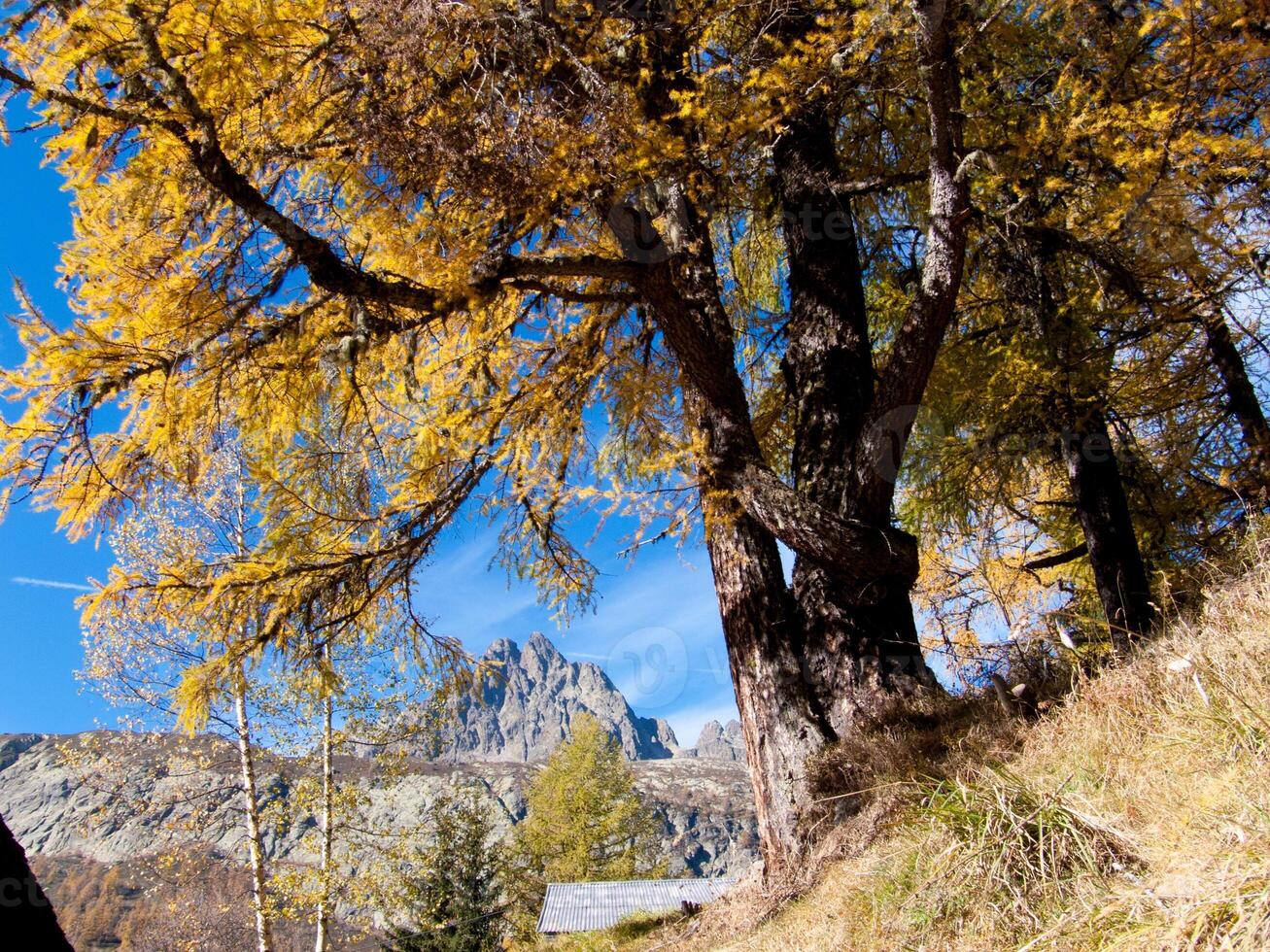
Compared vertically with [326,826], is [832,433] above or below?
above

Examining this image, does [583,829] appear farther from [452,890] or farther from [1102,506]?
[1102,506]

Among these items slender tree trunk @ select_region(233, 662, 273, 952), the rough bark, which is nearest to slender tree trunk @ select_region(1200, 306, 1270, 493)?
the rough bark

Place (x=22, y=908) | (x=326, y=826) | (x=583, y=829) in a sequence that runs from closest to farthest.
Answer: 1. (x=22, y=908)
2. (x=326, y=826)
3. (x=583, y=829)

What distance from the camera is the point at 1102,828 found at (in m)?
2.12

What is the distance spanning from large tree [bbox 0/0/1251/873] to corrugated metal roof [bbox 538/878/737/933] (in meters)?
13.6

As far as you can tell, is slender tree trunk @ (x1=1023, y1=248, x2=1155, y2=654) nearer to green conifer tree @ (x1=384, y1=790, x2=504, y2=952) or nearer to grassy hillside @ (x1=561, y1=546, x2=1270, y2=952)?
grassy hillside @ (x1=561, y1=546, x2=1270, y2=952)

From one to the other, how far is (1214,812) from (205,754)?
13893 millimetres

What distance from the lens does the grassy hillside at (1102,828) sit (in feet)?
5.58

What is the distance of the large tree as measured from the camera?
3.53 meters

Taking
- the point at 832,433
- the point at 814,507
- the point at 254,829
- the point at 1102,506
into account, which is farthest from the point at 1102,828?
the point at 254,829

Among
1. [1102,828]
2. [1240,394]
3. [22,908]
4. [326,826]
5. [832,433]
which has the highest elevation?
[1240,394]

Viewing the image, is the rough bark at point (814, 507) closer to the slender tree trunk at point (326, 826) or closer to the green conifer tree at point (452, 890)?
the slender tree trunk at point (326, 826)

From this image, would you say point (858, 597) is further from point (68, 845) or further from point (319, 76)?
point (68, 845)

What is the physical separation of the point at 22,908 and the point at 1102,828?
2.88 meters
